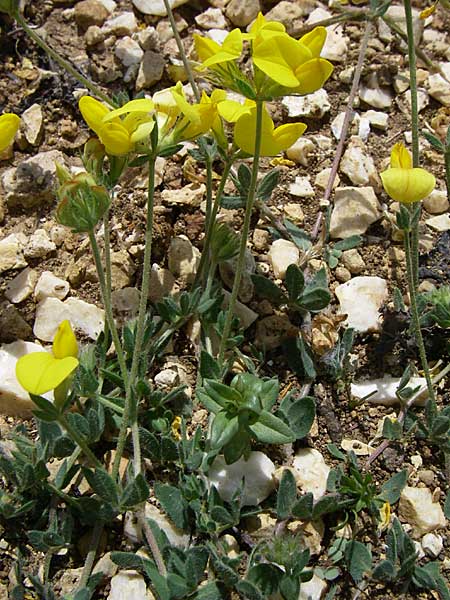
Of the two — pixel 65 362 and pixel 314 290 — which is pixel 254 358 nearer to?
pixel 314 290

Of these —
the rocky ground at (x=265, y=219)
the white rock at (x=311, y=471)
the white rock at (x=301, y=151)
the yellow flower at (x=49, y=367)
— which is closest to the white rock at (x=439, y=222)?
the rocky ground at (x=265, y=219)

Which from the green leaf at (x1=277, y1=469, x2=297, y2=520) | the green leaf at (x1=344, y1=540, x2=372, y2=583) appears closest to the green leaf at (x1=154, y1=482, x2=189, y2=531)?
the green leaf at (x1=277, y1=469, x2=297, y2=520)

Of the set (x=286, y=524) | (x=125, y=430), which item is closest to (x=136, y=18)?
(x=125, y=430)

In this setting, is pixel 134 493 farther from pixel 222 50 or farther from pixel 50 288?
pixel 222 50

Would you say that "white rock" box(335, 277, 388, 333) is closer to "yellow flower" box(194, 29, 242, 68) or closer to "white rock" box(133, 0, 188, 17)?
"yellow flower" box(194, 29, 242, 68)

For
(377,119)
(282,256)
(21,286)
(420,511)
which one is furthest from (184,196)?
(420,511)

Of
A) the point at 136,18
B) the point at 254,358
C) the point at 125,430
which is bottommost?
the point at 254,358
